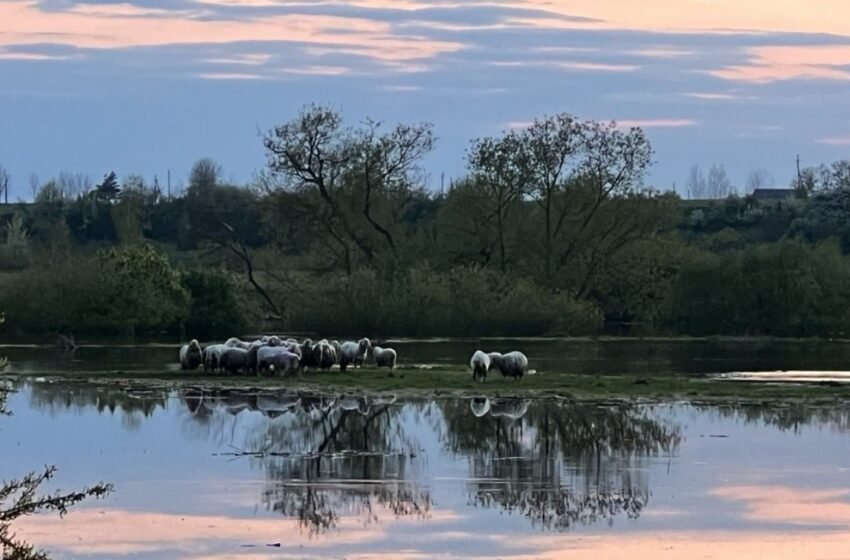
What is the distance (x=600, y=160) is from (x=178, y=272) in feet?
60.7

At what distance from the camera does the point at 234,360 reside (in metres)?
38.5

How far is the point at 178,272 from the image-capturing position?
61.0 metres

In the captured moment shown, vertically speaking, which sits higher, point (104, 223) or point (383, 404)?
point (104, 223)

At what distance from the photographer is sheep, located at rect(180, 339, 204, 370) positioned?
1565 inches

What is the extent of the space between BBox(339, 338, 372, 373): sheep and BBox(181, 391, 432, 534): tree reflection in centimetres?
670

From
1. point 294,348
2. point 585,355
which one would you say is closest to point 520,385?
point 294,348

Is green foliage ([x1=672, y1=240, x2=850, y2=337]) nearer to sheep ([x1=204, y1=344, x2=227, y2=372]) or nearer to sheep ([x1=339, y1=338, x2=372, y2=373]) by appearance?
sheep ([x1=339, y1=338, x2=372, y2=373])

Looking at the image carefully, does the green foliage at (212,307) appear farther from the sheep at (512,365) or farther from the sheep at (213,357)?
the sheep at (512,365)

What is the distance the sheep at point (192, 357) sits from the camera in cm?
3975

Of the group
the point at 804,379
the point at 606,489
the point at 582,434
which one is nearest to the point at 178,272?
the point at 804,379

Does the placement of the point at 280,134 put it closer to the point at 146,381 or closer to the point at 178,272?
the point at 178,272

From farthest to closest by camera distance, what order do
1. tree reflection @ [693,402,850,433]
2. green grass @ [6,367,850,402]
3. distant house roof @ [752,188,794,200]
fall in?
distant house roof @ [752,188,794,200] < green grass @ [6,367,850,402] < tree reflection @ [693,402,850,433]

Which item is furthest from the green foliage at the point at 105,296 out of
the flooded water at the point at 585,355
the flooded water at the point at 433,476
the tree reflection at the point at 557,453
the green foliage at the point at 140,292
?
the tree reflection at the point at 557,453

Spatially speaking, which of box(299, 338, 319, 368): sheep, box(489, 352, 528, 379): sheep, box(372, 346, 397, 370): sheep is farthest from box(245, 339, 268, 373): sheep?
box(489, 352, 528, 379): sheep
